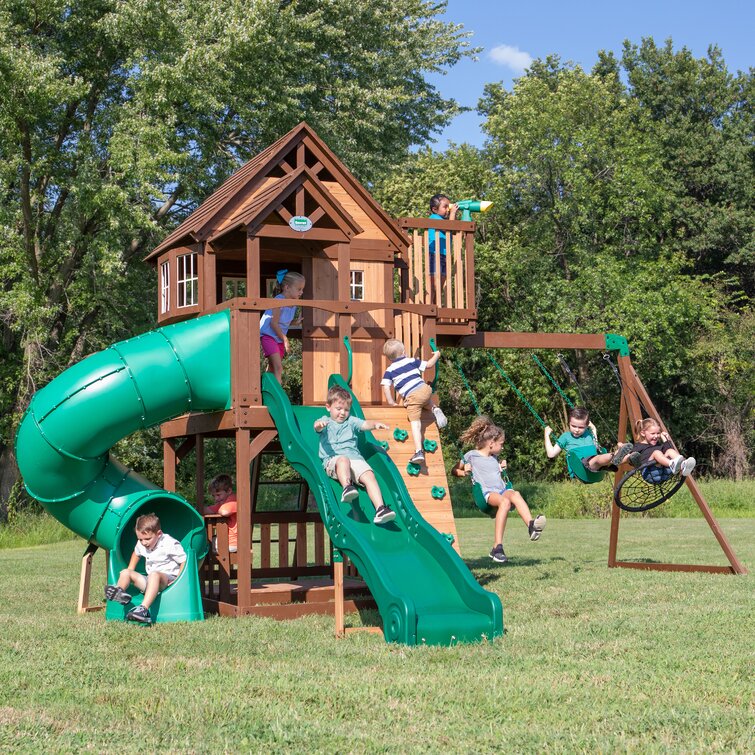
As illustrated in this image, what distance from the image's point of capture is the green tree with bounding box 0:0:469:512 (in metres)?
24.6

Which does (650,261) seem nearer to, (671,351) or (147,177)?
(671,351)

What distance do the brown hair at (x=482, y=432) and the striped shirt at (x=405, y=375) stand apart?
105 centimetres

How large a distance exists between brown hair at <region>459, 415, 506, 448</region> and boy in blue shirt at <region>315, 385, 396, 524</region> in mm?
2266

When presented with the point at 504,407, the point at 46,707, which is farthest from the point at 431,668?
the point at 504,407

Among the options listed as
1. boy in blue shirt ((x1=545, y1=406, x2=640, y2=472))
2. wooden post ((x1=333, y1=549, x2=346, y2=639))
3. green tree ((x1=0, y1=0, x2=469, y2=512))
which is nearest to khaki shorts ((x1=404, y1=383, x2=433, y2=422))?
boy in blue shirt ((x1=545, y1=406, x2=640, y2=472))

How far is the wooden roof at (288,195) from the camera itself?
462 inches

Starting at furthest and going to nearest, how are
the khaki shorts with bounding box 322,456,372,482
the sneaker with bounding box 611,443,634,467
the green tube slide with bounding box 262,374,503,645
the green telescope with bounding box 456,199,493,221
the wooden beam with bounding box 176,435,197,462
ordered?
the green telescope with bounding box 456,199,493,221 < the wooden beam with bounding box 176,435,197,462 < the sneaker with bounding box 611,443,634,467 < the khaki shorts with bounding box 322,456,372,482 < the green tube slide with bounding box 262,374,503,645

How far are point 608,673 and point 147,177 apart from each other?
802 inches

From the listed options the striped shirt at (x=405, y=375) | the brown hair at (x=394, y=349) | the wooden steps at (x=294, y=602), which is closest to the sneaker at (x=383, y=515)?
the wooden steps at (x=294, y=602)

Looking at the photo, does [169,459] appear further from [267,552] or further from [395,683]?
[395,683]

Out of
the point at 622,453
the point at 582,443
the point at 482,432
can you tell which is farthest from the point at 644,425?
the point at 482,432

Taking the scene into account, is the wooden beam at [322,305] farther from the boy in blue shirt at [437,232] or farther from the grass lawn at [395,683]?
the grass lawn at [395,683]

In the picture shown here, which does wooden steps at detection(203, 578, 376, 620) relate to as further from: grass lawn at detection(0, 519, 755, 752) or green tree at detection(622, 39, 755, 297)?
green tree at detection(622, 39, 755, 297)

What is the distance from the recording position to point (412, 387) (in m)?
11.1
